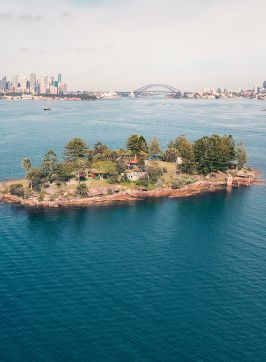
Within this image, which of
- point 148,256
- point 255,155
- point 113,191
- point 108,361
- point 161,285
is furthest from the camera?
point 255,155

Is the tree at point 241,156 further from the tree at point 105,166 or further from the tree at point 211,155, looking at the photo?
the tree at point 105,166

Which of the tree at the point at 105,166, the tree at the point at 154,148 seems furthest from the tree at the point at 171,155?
the tree at the point at 105,166

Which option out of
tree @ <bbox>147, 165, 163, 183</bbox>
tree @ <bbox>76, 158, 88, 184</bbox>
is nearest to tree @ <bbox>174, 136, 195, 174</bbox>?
tree @ <bbox>147, 165, 163, 183</bbox>

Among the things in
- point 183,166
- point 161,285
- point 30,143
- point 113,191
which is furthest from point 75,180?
point 30,143

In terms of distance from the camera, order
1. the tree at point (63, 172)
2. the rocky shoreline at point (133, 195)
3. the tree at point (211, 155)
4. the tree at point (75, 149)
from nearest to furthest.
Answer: the rocky shoreline at point (133, 195) < the tree at point (63, 172) < the tree at point (75, 149) < the tree at point (211, 155)

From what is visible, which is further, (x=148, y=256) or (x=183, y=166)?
(x=183, y=166)

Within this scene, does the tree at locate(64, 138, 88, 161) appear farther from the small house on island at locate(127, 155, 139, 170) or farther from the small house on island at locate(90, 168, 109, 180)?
the small house on island at locate(127, 155, 139, 170)

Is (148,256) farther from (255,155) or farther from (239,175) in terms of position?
(255,155)
